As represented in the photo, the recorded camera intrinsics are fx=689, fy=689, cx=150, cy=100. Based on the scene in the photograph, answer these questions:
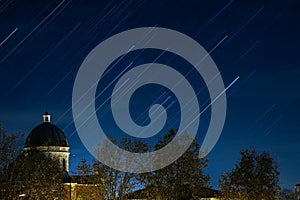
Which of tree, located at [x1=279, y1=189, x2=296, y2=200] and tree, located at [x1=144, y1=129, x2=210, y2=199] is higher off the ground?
tree, located at [x1=279, y1=189, x2=296, y2=200]

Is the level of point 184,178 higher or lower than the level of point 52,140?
lower

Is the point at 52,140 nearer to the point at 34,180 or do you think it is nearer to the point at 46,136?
the point at 46,136

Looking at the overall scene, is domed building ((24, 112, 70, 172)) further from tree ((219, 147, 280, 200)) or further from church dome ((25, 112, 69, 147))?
tree ((219, 147, 280, 200))

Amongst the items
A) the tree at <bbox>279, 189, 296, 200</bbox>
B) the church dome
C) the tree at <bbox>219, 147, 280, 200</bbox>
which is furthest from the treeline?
the church dome

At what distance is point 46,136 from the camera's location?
129250 mm

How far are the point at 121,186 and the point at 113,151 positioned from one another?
4258mm

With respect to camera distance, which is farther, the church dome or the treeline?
the church dome

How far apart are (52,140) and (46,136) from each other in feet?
5.76

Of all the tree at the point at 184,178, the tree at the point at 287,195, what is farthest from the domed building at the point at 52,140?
the tree at the point at 184,178

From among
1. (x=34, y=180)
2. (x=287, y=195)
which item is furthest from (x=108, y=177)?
(x=287, y=195)

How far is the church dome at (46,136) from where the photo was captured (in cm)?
12731

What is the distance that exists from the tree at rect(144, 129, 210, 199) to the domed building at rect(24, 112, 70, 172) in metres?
60.9

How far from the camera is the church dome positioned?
12731cm

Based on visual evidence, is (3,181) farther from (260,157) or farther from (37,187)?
(260,157)
